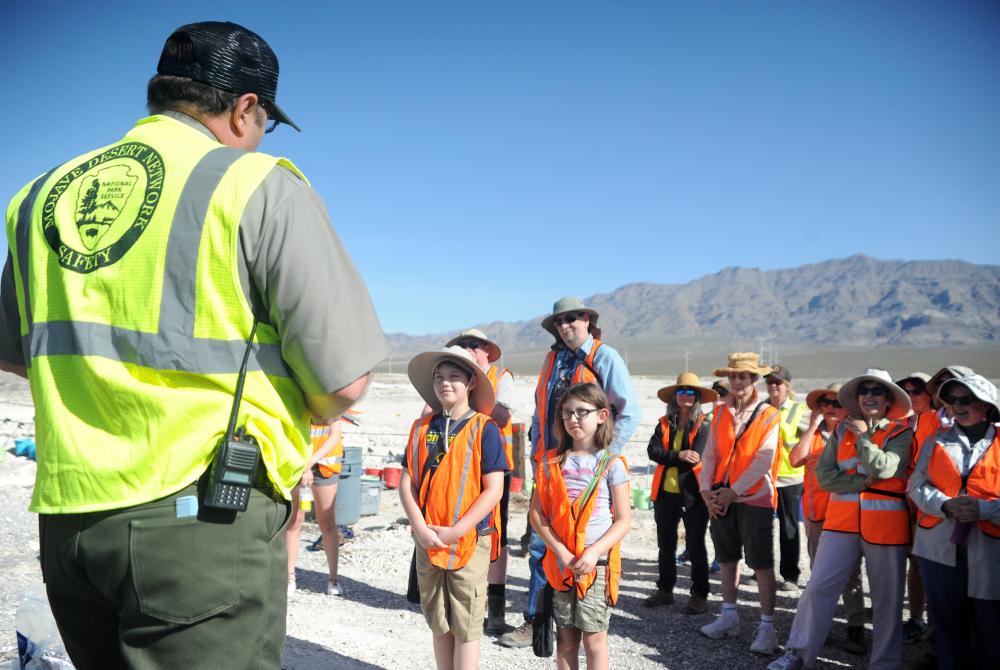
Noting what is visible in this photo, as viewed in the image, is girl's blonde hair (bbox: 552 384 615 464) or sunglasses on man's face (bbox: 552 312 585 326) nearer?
girl's blonde hair (bbox: 552 384 615 464)

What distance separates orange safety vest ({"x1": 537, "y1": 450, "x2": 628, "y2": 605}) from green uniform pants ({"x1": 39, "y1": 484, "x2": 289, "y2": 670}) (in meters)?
2.65

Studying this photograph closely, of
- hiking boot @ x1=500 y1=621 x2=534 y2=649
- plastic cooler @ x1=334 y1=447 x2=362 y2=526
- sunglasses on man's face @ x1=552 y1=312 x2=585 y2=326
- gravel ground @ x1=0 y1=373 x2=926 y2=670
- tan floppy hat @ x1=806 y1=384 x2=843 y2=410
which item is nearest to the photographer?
gravel ground @ x1=0 y1=373 x2=926 y2=670

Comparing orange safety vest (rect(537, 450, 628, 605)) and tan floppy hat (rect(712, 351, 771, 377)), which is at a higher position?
tan floppy hat (rect(712, 351, 771, 377))

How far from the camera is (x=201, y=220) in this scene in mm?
1562

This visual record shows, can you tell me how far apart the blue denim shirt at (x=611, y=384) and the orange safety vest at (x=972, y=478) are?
177cm

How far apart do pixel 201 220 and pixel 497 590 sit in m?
4.91

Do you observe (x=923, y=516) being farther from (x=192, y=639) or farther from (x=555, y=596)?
(x=192, y=639)

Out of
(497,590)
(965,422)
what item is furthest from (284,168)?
(497,590)

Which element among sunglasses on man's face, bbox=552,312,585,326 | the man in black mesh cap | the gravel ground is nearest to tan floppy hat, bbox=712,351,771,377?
sunglasses on man's face, bbox=552,312,585,326

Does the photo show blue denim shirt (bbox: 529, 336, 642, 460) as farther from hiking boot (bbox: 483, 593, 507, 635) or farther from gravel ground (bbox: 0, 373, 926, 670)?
gravel ground (bbox: 0, 373, 926, 670)

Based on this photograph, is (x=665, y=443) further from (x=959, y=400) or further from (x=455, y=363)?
(x=455, y=363)

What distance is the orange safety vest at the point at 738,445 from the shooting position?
586cm

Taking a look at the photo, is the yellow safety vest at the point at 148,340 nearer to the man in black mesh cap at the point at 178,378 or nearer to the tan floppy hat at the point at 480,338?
the man in black mesh cap at the point at 178,378

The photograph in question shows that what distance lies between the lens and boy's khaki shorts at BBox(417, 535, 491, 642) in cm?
409
